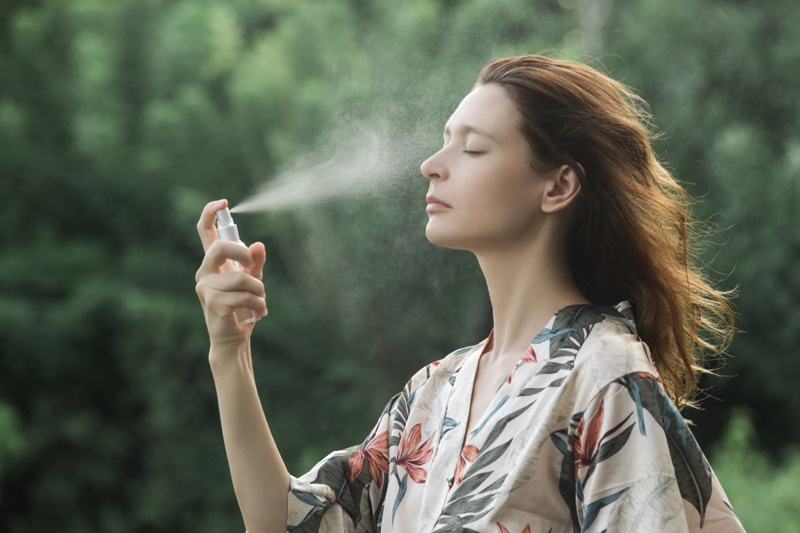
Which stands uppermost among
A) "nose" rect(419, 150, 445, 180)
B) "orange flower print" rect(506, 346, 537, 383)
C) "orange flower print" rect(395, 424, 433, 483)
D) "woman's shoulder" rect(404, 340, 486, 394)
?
"nose" rect(419, 150, 445, 180)

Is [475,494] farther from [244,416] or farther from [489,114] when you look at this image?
[489,114]

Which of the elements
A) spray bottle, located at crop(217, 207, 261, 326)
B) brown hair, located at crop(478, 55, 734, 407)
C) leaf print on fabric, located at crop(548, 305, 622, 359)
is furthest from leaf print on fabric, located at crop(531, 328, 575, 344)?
spray bottle, located at crop(217, 207, 261, 326)

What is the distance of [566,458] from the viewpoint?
0.99 meters

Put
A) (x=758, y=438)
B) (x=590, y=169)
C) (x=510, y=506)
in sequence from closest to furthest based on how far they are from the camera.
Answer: (x=510, y=506)
(x=590, y=169)
(x=758, y=438)

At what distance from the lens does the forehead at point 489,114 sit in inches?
44.3

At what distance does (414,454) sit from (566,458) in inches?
9.8

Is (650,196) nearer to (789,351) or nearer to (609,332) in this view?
(609,332)

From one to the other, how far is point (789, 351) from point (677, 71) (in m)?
0.88

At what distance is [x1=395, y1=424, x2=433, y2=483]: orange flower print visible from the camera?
3.79 feet

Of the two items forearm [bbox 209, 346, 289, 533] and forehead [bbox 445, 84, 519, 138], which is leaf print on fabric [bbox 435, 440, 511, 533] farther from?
forehead [bbox 445, 84, 519, 138]

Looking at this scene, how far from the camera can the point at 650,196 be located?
44.8 inches

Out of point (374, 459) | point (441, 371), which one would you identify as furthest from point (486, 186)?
point (374, 459)

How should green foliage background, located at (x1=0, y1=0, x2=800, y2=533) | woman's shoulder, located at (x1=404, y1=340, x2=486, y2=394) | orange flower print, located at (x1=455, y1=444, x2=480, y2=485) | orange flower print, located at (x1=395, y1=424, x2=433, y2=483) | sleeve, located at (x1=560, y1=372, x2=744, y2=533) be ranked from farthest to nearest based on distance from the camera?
green foliage background, located at (x1=0, y1=0, x2=800, y2=533)
woman's shoulder, located at (x1=404, y1=340, x2=486, y2=394)
orange flower print, located at (x1=395, y1=424, x2=433, y2=483)
orange flower print, located at (x1=455, y1=444, x2=480, y2=485)
sleeve, located at (x1=560, y1=372, x2=744, y2=533)

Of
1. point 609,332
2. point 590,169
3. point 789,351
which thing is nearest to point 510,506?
point 609,332
